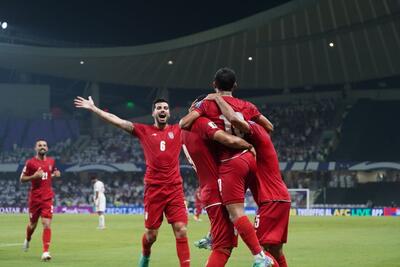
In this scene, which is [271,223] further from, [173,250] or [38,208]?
[173,250]

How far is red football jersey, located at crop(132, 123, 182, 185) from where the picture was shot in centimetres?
1308

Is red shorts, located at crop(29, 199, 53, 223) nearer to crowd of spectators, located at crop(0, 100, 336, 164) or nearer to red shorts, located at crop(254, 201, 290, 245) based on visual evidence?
red shorts, located at crop(254, 201, 290, 245)

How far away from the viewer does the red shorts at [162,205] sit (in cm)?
1289

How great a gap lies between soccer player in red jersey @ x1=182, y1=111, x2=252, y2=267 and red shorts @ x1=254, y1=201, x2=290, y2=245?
0.35m

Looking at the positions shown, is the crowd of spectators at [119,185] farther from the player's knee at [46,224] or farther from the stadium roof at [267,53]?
the player's knee at [46,224]

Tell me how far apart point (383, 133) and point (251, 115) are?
53757 millimetres

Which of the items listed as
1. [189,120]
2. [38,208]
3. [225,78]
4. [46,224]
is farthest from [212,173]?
[38,208]

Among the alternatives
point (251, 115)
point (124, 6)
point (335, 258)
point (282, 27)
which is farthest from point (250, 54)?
point (251, 115)

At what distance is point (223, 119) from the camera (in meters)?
9.53

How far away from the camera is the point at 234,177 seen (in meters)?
9.34

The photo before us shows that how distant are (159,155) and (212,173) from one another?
375cm

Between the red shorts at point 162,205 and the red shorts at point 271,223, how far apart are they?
353cm

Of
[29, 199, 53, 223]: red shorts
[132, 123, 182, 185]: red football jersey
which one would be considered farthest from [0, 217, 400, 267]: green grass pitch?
[132, 123, 182, 185]: red football jersey

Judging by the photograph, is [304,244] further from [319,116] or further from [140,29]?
[140,29]
